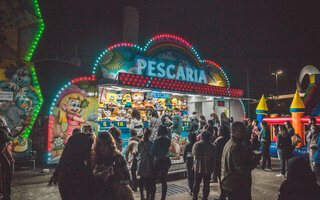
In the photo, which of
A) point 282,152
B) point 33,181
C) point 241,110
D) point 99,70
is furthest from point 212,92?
point 33,181

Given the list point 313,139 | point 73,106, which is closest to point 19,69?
point 73,106

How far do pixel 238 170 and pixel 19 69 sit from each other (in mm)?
9160

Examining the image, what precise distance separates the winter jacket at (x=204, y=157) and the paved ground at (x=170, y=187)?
1272 mm

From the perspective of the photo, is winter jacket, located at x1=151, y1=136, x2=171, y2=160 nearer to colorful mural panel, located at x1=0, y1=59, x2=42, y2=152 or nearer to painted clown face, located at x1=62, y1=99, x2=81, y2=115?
painted clown face, located at x1=62, y1=99, x2=81, y2=115

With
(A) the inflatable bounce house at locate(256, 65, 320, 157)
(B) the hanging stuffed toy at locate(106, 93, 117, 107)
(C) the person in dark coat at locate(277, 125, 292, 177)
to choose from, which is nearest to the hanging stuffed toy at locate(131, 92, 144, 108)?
(B) the hanging stuffed toy at locate(106, 93, 117, 107)

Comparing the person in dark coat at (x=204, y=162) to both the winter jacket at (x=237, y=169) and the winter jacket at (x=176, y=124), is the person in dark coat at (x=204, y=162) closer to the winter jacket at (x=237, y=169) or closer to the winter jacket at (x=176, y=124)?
the winter jacket at (x=237, y=169)

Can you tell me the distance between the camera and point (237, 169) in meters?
3.38

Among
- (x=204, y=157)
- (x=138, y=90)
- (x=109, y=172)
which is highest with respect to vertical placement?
(x=138, y=90)

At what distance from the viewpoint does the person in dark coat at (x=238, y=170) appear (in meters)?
3.37

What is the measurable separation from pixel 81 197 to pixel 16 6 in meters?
8.94

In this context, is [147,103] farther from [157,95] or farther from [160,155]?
[160,155]

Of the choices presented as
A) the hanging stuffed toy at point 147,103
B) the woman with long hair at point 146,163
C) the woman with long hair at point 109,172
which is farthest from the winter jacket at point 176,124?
the woman with long hair at point 109,172

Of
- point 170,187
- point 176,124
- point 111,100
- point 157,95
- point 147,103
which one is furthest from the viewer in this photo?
point 147,103

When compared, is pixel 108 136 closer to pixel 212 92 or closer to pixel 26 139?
pixel 26 139
